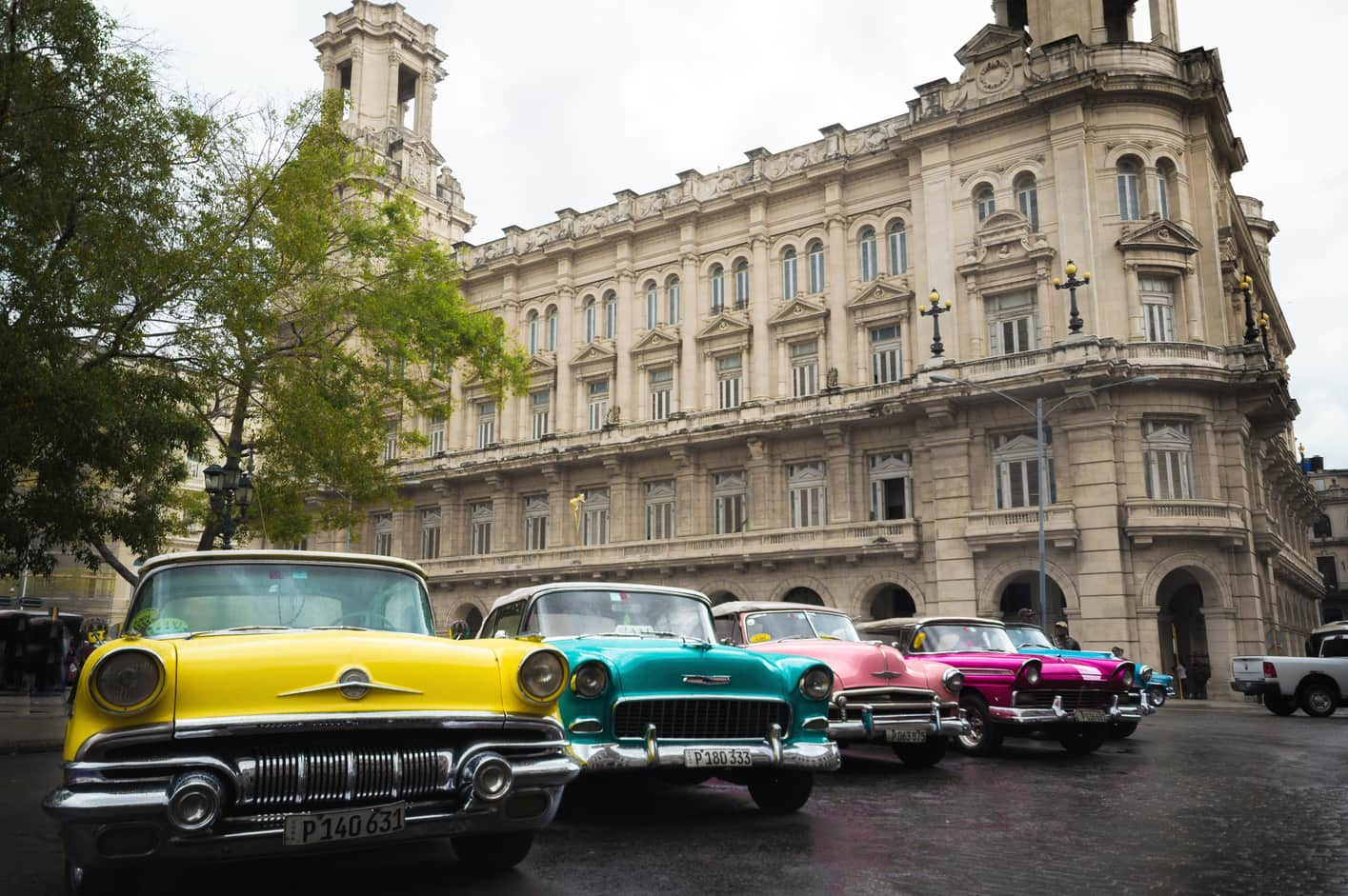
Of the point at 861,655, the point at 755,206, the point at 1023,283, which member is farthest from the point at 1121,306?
the point at 861,655

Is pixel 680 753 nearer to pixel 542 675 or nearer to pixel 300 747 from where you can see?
pixel 542 675

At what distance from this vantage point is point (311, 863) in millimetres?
5848

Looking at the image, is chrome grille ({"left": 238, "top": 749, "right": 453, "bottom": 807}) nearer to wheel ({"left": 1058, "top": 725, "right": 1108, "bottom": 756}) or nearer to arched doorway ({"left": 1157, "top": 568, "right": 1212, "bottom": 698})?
wheel ({"left": 1058, "top": 725, "right": 1108, "bottom": 756})

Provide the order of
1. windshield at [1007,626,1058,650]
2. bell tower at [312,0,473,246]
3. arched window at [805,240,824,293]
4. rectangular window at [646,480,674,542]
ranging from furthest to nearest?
bell tower at [312,0,473,246], rectangular window at [646,480,674,542], arched window at [805,240,824,293], windshield at [1007,626,1058,650]

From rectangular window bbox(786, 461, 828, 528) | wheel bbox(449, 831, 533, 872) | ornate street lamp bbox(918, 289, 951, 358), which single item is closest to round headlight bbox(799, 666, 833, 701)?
wheel bbox(449, 831, 533, 872)

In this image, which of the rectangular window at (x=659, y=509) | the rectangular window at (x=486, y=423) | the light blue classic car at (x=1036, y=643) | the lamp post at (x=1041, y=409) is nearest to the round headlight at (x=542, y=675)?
the light blue classic car at (x=1036, y=643)

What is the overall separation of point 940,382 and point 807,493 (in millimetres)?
6119

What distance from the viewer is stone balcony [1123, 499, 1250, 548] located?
2780 cm

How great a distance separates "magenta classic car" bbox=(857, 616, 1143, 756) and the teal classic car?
5.39 meters

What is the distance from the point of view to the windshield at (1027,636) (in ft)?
49.5

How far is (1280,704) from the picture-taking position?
2255 centimetres

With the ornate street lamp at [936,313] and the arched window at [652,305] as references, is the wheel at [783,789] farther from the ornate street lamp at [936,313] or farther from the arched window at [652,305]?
the arched window at [652,305]

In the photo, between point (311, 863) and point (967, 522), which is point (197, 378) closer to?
point (311, 863)

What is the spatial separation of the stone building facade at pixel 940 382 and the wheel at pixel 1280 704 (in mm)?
4917
